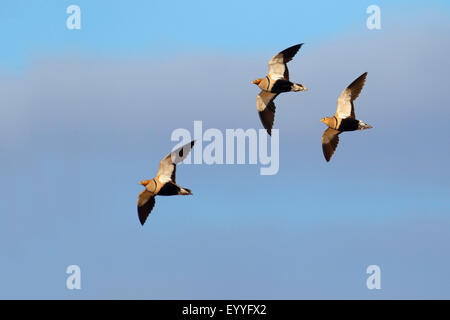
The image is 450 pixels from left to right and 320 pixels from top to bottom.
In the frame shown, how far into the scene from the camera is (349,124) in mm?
54094

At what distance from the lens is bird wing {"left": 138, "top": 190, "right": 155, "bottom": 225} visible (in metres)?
52.2

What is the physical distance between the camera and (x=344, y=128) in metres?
54.4

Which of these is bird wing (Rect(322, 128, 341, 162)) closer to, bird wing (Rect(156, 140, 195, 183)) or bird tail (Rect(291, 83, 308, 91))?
bird tail (Rect(291, 83, 308, 91))

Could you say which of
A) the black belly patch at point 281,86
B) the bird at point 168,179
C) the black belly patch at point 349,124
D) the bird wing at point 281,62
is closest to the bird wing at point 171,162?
the bird at point 168,179

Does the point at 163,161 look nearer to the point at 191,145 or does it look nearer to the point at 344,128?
the point at 191,145

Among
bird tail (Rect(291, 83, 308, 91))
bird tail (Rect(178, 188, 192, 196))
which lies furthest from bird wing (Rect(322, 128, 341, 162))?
bird tail (Rect(178, 188, 192, 196))

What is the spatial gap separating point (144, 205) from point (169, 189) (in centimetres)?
198

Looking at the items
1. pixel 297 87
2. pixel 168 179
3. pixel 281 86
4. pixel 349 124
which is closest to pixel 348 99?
pixel 349 124

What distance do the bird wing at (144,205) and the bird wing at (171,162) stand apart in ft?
5.12

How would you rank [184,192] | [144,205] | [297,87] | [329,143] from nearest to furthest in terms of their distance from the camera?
1. [184,192]
2. [144,205]
3. [297,87]
4. [329,143]

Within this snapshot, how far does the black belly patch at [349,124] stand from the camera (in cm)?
5394

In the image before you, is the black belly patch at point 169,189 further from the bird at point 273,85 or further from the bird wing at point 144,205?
the bird at point 273,85

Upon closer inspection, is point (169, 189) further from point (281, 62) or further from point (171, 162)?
point (281, 62)

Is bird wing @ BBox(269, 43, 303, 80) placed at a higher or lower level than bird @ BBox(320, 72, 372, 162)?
higher
